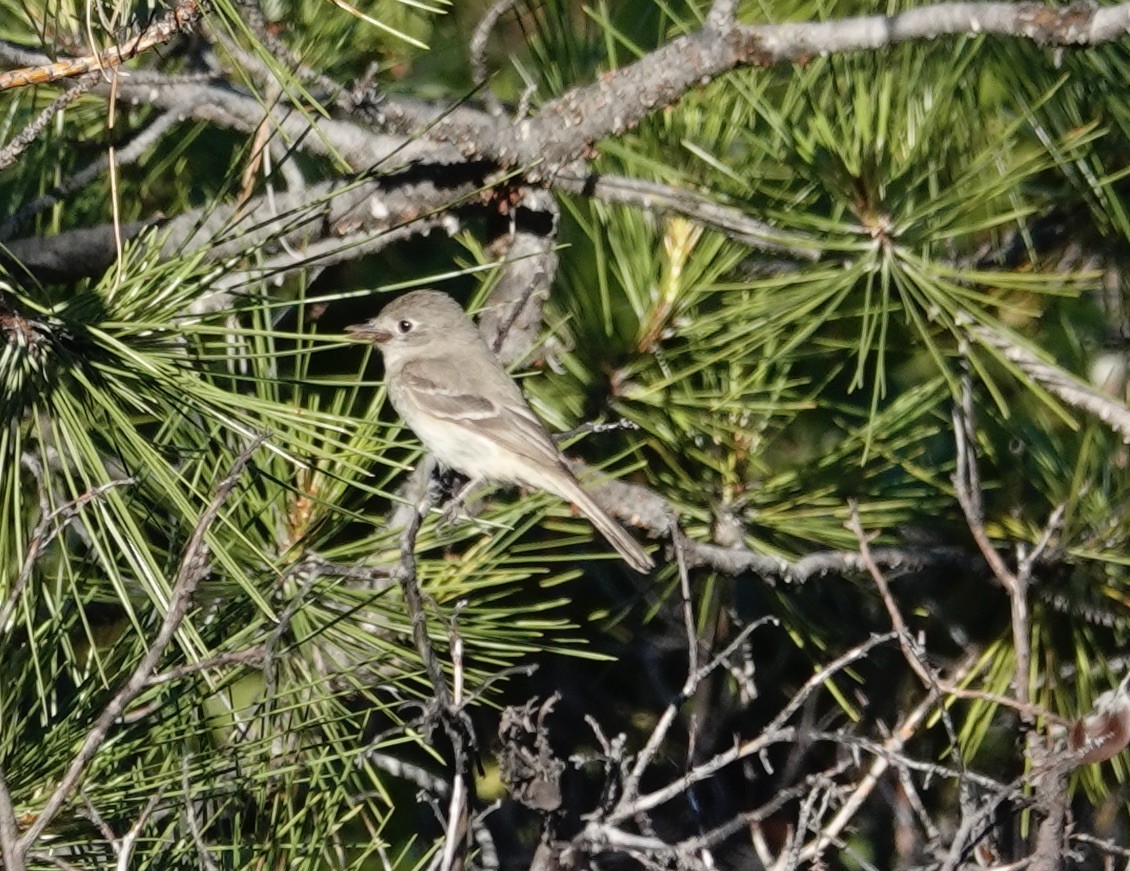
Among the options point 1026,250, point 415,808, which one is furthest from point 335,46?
point 415,808

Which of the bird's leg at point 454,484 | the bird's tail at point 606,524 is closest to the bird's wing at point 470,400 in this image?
the bird's leg at point 454,484

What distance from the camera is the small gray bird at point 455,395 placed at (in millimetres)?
3730

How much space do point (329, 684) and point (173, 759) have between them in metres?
0.35

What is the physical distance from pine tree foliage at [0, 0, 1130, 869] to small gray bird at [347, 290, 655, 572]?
111 millimetres

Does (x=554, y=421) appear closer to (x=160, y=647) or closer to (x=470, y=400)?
(x=470, y=400)

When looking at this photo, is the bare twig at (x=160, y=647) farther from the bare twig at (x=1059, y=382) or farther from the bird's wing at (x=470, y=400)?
the bird's wing at (x=470, y=400)

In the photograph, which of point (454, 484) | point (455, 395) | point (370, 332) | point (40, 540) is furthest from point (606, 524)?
point (40, 540)

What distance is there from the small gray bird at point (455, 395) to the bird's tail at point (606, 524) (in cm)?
32

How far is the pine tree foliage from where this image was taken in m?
2.14

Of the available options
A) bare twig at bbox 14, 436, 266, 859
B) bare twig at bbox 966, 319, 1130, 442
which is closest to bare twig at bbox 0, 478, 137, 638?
bare twig at bbox 14, 436, 266, 859

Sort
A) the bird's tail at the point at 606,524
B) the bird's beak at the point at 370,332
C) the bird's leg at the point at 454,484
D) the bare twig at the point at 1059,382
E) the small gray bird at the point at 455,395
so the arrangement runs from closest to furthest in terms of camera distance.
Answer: the bare twig at the point at 1059,382
the bird's tail at the point at 606,524
the bird's beak at the point at 370,332
the small gray bird at the point at 455,395
the bird's leg at the point at 454,484

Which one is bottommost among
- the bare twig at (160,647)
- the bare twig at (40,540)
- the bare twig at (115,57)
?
the bare twig at (160,647)

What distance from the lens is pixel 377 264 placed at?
3.94 metres

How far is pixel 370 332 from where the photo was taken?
145 inches
